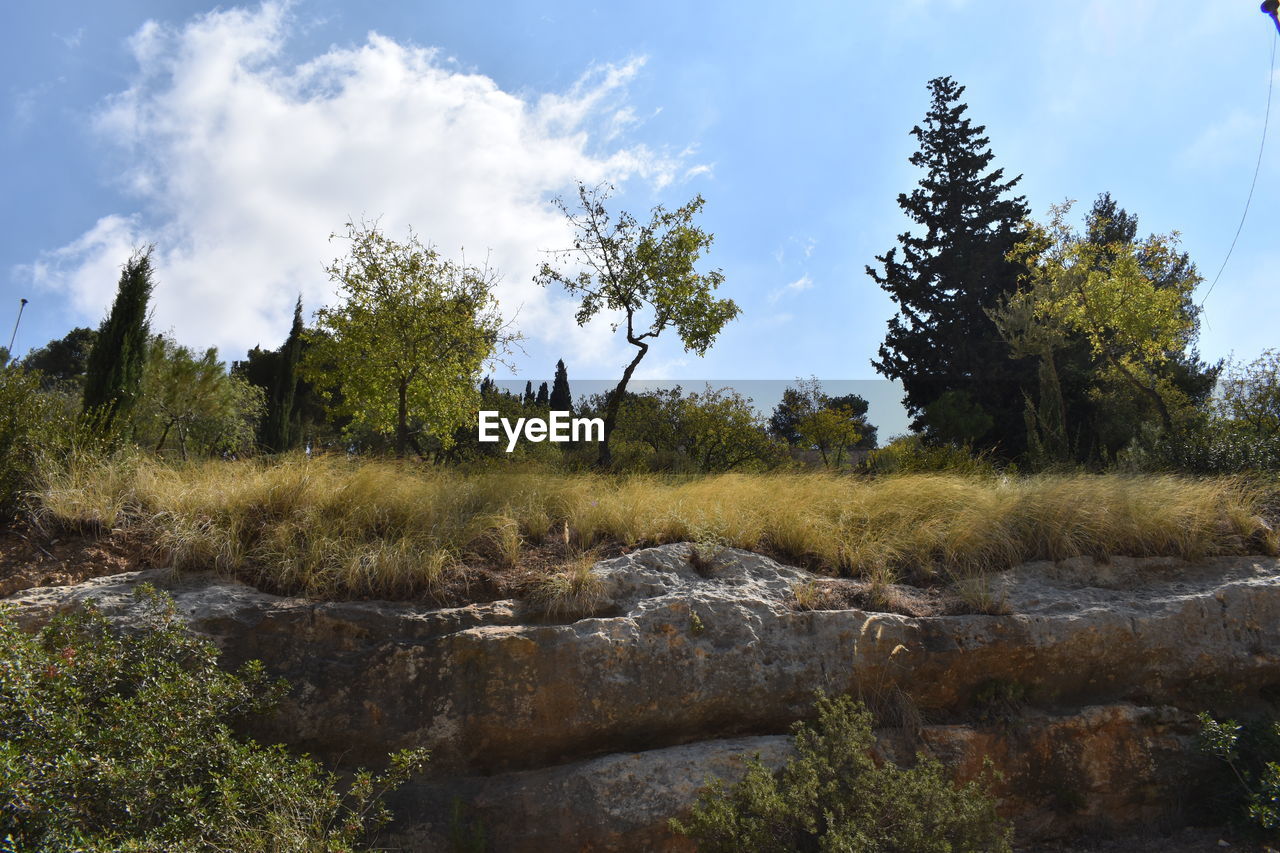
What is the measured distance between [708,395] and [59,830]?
53.8 ft

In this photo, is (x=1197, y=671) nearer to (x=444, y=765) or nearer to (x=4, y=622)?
(x=444, y=765)

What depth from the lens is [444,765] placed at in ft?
15.6

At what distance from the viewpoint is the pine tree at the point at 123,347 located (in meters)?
13.1

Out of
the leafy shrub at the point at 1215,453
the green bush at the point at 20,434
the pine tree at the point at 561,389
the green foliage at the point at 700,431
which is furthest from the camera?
the pine tree at the point at 561,389

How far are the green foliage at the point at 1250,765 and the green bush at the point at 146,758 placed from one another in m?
5.53

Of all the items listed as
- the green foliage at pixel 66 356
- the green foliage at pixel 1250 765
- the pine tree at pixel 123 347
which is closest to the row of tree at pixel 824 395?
the pine tree at pixel 123 347

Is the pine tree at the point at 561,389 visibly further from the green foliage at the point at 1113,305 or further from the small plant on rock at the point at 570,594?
the small plant on rock at the point at 570,594

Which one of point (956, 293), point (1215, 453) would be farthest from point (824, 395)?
point (1215, 453)

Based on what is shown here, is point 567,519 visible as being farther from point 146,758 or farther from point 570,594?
point 146,758

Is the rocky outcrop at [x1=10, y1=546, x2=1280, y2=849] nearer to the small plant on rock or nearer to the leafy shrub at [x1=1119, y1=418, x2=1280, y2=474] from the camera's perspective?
the small plant on rock

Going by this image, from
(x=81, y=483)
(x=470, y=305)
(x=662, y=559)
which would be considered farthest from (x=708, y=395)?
(x=81, y=483)

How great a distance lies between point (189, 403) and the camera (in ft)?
67.2

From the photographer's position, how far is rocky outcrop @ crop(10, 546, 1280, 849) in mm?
4828

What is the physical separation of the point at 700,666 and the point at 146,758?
3.36 m
